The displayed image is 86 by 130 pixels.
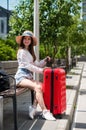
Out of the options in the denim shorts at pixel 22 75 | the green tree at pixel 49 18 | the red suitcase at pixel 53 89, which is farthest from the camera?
the green tree at pixel 49 18

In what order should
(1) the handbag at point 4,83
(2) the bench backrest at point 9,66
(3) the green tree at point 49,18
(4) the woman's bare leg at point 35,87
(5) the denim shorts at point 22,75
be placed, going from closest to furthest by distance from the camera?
(1) the handbag at point 4,83
(4) the woman's bare leg at point 35,87
(5) the denim shorts at point 22,75
(2) the bench backrest at point 9,66
(3) the green tree at point 49,18

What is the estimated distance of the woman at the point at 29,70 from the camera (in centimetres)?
907

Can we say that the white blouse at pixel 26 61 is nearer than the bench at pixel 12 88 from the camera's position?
No

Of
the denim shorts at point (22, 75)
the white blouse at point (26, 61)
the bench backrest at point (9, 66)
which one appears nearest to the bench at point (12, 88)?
the bench backrest at point (9, 66)

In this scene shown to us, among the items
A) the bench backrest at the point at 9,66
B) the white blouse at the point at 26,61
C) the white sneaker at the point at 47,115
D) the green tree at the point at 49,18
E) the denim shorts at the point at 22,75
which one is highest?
the green tree at the point at 49,18

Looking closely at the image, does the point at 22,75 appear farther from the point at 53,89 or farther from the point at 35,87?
the point at 53,89

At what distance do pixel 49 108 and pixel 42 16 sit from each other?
29.1 ft

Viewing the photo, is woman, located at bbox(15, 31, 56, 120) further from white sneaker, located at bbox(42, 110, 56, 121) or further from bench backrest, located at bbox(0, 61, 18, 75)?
bench backrest, located at bbox(0, 61, 18, 75)

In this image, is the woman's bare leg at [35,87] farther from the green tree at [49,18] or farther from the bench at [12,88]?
the green tree at [49,18]

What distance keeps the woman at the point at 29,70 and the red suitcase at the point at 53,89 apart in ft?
0.64

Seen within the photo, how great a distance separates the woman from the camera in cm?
907

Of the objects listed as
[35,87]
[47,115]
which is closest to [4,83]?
[35,87]

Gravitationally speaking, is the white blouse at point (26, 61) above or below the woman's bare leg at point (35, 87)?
above

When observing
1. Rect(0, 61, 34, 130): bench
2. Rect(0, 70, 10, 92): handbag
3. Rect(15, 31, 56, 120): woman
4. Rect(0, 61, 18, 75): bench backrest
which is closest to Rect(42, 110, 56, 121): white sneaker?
Rect(15, 31, 56, 120): woman
